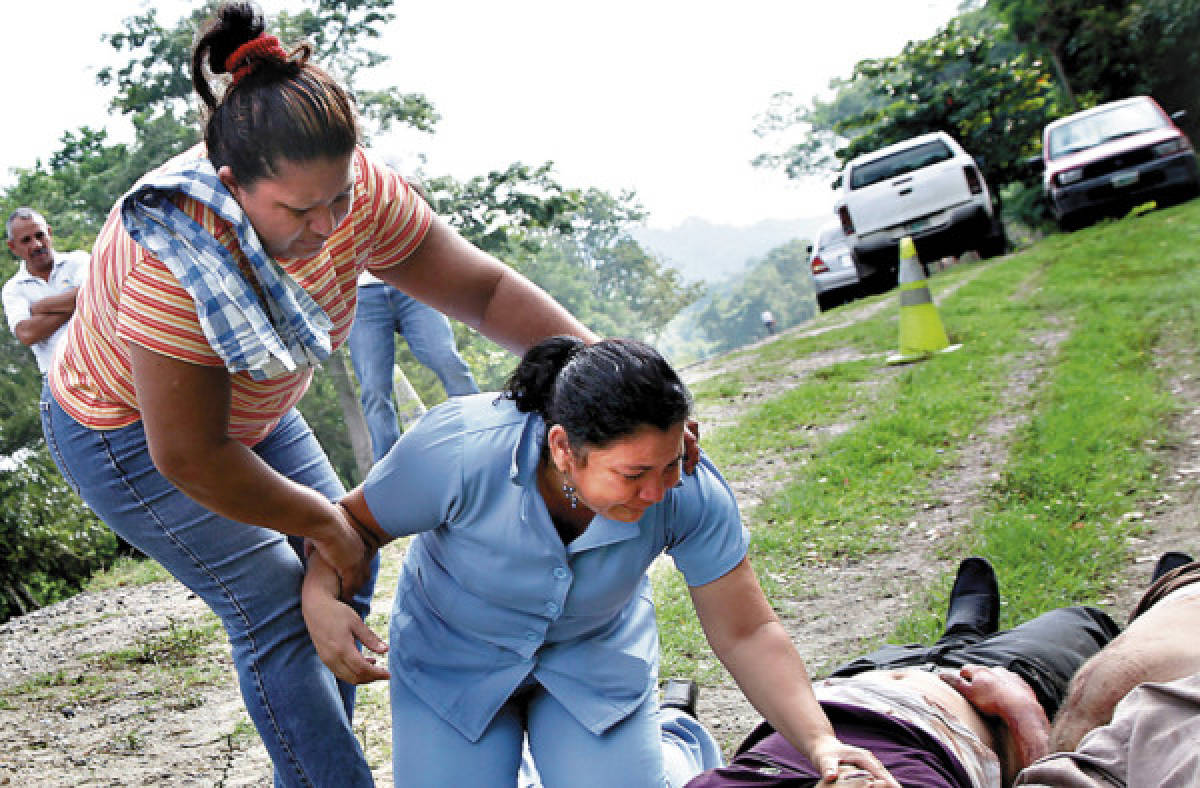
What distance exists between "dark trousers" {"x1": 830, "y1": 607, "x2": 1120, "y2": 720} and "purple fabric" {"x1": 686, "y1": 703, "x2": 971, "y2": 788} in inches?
21.4

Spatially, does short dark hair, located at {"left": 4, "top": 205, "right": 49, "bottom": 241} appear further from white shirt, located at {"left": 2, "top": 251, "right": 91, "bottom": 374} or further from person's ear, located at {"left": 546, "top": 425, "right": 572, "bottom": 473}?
person's ear, located at {"left": 546, "top": 425, "right": 572, "bottom": 473}

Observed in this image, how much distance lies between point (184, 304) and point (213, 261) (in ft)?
0.36

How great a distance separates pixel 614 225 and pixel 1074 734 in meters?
56.0

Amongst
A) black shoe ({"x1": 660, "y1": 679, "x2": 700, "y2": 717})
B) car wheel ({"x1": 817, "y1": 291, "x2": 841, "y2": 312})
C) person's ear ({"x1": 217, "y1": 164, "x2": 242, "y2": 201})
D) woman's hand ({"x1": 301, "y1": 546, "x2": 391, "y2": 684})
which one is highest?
person's ear ({"x1": 217, "y1": 164, "x2": 242, "y2": 201})

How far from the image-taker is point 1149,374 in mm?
6105

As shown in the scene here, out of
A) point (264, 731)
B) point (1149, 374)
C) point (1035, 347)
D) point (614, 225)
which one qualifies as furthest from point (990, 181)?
point (614, 225)

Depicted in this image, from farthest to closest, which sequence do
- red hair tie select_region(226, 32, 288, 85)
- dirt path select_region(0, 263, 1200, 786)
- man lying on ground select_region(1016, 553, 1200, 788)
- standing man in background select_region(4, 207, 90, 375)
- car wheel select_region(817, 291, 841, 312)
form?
car wheel select_region(817, 291, 841, 312) → standing man in background select_region(4, 207, 90, 375) → dirt path select_region(0, 263, 1200, 786) → red hair tie select_region(226, 32, 288, 85) → man lying on ground select_region(1016, 553, 1200, 788)

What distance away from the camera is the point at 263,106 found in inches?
74.4

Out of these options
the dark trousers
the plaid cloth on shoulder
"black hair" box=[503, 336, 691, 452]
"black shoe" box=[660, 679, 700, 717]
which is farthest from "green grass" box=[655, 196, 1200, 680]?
the plaid cloth on shoulder

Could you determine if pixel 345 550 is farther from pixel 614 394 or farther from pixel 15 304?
pixel 15 304

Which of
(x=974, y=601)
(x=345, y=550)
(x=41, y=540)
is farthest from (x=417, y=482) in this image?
(x=41, y=540)

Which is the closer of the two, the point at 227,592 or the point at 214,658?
the point at 227,592

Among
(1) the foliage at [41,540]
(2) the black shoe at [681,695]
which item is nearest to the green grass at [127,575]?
(1) the foliage at [41,540]

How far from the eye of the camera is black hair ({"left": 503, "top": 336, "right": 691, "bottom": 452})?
6.60ft
